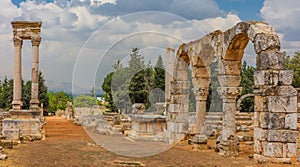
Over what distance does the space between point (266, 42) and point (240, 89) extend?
3.27 m

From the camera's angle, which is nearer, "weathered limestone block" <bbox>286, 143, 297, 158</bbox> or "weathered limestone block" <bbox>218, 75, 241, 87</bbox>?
"weathered limestone block" <bbox>286, 143, 297, 158</bbox>

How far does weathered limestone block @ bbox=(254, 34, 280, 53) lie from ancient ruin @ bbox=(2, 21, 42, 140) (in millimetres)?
12364

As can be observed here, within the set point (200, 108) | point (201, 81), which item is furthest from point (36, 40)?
point (200, 108)

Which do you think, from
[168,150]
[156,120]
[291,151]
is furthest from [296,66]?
[291,151]

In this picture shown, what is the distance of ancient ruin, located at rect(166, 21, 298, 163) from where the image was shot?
447 inches

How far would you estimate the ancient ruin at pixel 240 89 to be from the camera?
37.2 feet

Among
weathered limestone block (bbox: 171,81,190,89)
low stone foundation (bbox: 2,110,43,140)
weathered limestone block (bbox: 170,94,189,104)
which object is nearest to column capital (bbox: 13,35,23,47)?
low stone foundation (bbox: 2,110,43,140)

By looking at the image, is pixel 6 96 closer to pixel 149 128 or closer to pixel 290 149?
pixel 149 128

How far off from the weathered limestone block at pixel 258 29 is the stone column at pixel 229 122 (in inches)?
107

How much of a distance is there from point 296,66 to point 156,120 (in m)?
31.3

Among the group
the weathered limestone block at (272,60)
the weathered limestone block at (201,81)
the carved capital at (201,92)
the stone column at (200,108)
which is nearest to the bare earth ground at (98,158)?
the stone column at (200,108)

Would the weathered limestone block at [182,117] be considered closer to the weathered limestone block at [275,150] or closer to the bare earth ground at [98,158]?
the bare earth ground at [98,158]

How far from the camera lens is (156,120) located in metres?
20.9

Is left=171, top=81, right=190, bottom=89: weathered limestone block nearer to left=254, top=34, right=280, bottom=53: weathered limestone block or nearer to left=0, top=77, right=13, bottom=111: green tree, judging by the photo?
left=254, top=34, right=280, bottom=53: weathered limestone block
